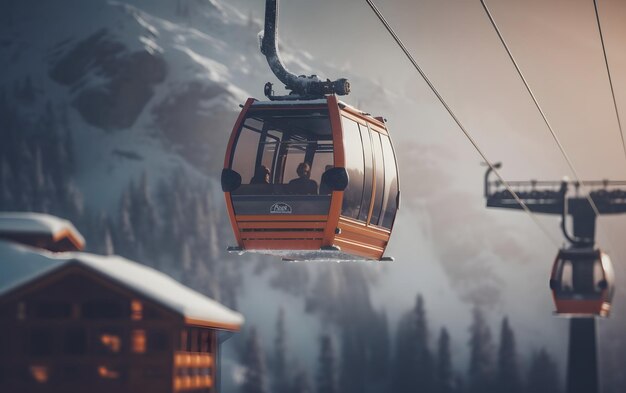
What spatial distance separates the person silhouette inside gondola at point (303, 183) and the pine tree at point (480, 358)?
81.4m

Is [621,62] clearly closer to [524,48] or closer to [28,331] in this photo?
[524,48]

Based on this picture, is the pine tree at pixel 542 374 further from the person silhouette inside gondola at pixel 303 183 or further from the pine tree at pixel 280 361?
the person silhouette inside gondola at pixel 303 183

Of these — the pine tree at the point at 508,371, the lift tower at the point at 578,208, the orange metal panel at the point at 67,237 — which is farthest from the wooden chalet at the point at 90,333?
the pine tree at the point at 508,371

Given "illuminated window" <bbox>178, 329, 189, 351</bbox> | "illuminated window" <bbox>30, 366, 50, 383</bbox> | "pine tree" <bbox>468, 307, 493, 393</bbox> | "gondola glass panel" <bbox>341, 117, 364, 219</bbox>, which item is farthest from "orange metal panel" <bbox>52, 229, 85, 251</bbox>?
"pine tree" <bbox>468, 307, 493, 393</bbox>

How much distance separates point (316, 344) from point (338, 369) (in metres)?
4.10

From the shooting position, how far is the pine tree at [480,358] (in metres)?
91.9

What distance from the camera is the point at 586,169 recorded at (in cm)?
10788

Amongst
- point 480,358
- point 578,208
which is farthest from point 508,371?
point 578,208

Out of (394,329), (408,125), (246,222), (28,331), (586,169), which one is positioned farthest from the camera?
(408,125)

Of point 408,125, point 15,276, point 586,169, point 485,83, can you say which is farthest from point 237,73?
point 15,276

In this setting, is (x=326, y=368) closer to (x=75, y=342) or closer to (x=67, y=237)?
(x=67, y=237)

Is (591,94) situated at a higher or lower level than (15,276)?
higher

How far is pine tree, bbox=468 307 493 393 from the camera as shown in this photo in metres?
91.9

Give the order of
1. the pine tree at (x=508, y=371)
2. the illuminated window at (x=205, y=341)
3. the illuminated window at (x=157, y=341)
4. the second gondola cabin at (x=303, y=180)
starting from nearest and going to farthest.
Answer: the second gondola cabin at (x=303, y=180) → the illuminated window at (x=157, y=341) → the illuminated window at (x=205, y=341) → the pine tree at (x=508, y=371)
